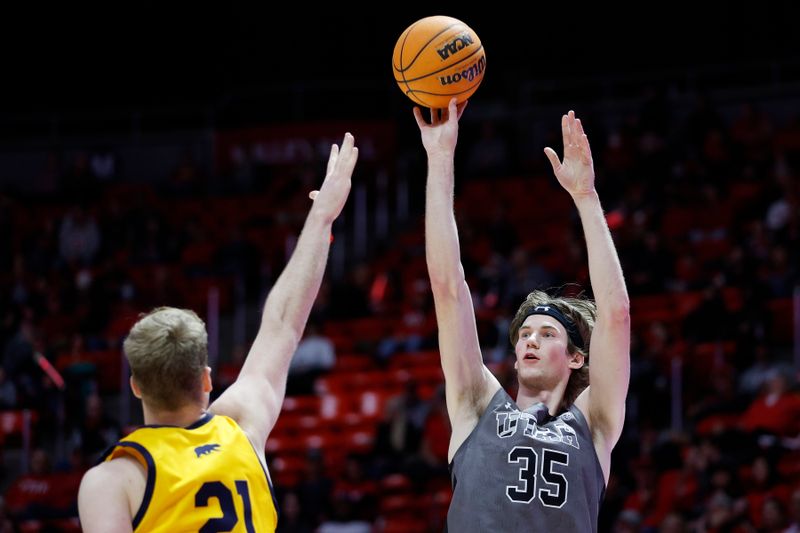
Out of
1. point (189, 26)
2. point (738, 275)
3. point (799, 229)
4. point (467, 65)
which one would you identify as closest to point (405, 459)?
point (738, 275)

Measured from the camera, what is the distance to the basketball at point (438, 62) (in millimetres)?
5102

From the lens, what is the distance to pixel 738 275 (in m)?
13.6

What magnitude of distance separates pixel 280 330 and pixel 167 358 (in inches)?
25.7

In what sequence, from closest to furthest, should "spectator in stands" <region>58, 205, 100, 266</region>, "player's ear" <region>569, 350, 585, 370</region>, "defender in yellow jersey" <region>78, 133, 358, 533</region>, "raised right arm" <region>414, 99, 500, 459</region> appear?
"defender in yellow jersey" <region>78, 133, 358, 533</region> → "raised right arm" <region>414, 99, 500, 459</region> → "player's ear" <region>569, 350, 585, 370</region> → "spectator in stands" <region>58, 205, 100, 266</region>

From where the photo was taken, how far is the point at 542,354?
4613 mm

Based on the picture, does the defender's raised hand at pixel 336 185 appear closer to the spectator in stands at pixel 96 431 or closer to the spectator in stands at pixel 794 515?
the spectator in stands at pixel 794 515

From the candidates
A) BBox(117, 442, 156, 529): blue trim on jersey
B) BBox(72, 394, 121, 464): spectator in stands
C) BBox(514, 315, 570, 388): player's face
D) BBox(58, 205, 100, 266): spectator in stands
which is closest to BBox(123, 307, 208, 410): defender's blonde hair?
BBox(117, 442, 156, 529): blue trim on jersey

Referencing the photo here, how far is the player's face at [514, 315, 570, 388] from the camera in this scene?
4.61m

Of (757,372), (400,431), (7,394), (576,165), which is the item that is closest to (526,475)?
(576,165)

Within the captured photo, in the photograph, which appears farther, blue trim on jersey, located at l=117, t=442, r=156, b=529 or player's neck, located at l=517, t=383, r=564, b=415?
player's neck, located at l=517, t=383, r=564, b=415

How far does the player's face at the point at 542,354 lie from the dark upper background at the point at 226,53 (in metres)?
16.8

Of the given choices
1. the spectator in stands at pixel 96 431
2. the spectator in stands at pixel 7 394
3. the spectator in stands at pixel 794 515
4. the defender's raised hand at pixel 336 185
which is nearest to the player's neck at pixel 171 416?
the defender's raised hand at pixel 336 185

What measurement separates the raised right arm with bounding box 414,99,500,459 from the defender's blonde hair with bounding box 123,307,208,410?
120cm

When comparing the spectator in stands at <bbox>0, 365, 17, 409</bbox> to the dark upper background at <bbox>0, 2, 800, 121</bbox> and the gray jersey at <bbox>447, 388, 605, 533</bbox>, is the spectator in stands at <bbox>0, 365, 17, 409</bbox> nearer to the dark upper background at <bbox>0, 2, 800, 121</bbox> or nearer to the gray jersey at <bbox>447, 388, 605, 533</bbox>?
the dark upper background at <bbox>0, 2, 800, 121</bbox>
